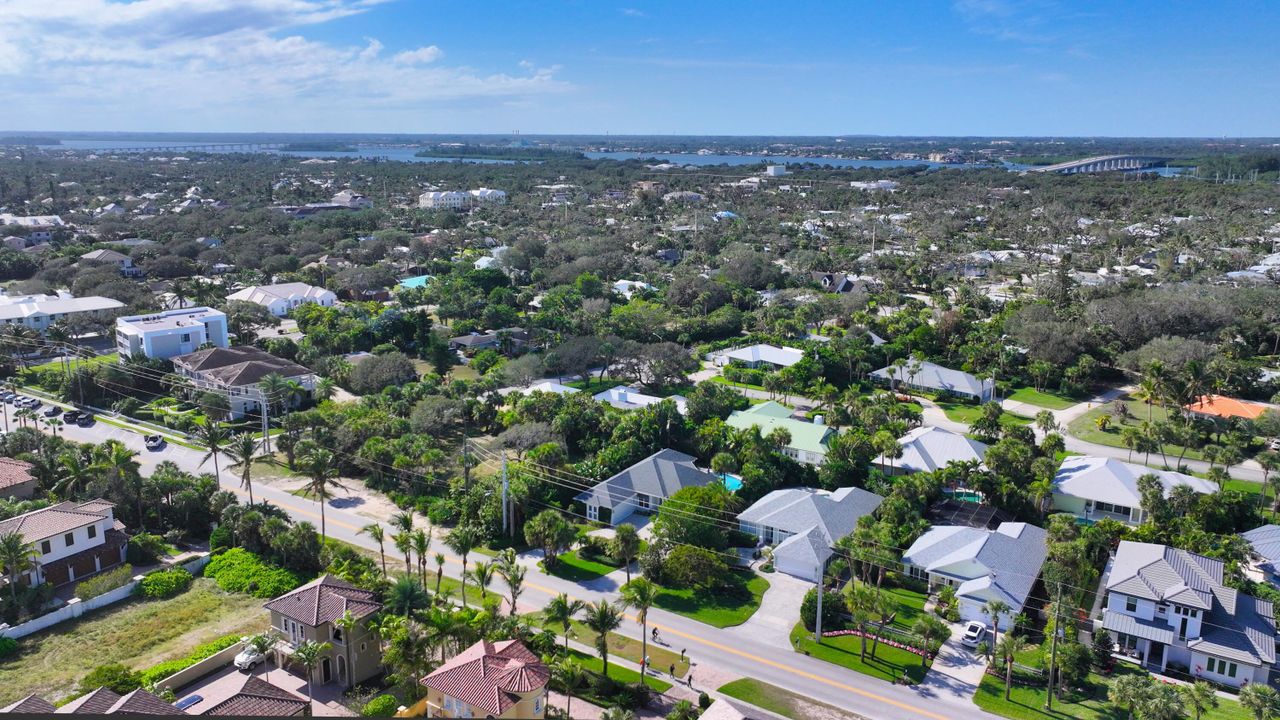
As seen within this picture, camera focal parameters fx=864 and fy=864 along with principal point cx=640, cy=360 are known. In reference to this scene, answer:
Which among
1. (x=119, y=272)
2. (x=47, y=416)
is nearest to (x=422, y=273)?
(x=119, y=272)

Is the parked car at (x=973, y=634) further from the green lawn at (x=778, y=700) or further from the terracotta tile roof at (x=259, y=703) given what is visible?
the terracotta tile roof at (x=259, y=703)

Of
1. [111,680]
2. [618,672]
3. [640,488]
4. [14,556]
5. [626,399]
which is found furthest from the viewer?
[626,399]

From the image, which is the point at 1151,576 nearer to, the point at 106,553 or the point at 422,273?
the point at 106,553

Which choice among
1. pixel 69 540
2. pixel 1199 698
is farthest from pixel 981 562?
pixel 69 540

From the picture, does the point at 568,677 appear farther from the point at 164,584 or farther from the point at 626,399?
the point at 626,399

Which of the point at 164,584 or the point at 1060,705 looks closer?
the point at 1060,705

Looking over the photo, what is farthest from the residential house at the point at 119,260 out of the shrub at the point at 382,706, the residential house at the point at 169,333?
the shrub at the point at 382,706

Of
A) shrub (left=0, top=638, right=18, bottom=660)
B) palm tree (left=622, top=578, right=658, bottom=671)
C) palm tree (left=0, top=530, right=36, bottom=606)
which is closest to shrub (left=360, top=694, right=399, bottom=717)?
palm tree (left=622, top=578, right=658, bottom=671)
